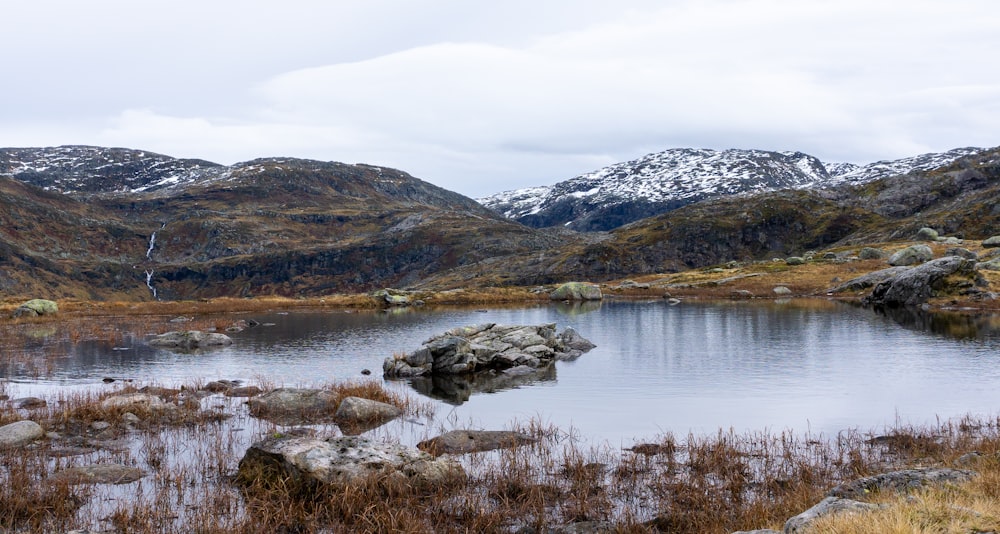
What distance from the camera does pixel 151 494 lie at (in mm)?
21625

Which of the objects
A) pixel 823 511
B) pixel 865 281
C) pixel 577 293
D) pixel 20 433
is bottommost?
pixel 20 433

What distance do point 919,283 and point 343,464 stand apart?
329ft

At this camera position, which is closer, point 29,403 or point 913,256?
point 29,403

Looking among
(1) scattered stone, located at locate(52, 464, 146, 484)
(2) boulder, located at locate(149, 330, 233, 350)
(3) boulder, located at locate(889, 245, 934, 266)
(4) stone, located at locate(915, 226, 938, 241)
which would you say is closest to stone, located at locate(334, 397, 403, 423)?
(1) scattered stone, located at locate(52, 464, 146, 484)

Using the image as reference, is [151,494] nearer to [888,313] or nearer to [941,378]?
[941,378]

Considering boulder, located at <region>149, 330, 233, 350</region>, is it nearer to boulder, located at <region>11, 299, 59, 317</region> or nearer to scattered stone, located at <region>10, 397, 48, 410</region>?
scattered stone, located at <region>10, 397, 48, 410</region>

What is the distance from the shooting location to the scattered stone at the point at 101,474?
22.3m

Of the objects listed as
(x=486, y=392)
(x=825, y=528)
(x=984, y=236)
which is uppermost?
(x=984, y=236)

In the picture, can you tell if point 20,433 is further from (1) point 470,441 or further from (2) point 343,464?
(1) point 470,441

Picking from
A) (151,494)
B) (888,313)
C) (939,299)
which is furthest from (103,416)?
(939,299)

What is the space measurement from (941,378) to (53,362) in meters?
67.3

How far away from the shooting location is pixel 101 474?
2323 centimetres

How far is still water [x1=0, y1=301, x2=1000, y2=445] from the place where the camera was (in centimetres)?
3400

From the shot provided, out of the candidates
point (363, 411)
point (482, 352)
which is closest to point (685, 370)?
point (482, 352)
